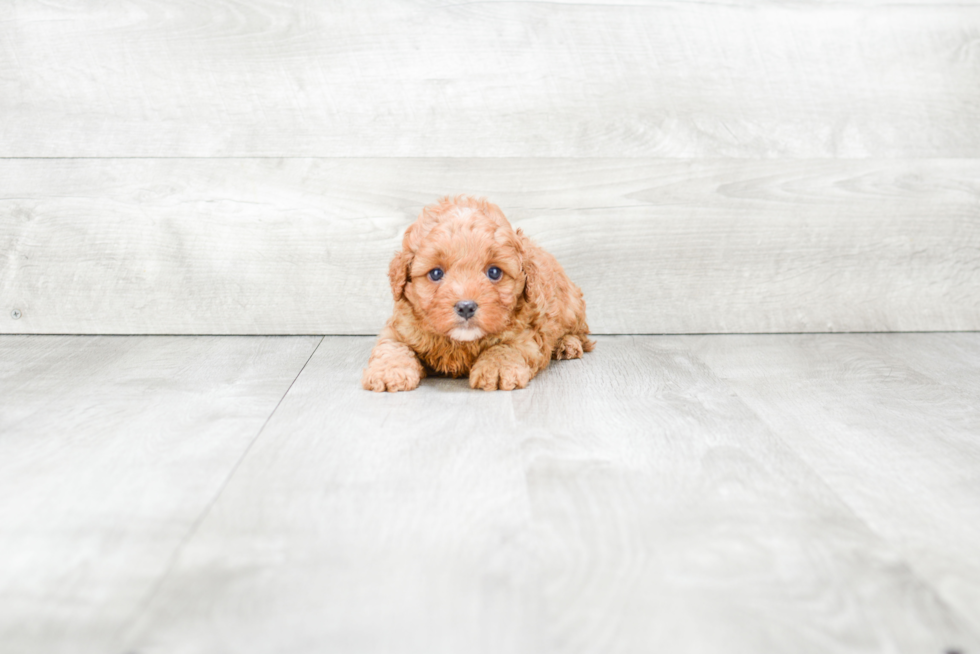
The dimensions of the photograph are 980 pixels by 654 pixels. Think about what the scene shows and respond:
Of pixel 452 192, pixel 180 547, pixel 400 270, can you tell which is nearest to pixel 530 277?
pixel 400 270

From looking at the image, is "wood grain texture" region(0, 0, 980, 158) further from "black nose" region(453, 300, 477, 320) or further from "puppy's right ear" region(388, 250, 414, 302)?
"black nose" region(453, 300, 477, 320)

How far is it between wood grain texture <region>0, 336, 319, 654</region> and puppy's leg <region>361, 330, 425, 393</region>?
0.21m

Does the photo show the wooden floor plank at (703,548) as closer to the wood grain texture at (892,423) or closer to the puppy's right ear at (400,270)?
the wood grain texture at (892,423)

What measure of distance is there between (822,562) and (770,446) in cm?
45

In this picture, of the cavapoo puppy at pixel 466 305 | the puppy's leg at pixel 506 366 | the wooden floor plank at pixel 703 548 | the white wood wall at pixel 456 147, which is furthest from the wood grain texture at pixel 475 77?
the wooden floor plank at pixel 703 548

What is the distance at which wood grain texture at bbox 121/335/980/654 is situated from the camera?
917 mm

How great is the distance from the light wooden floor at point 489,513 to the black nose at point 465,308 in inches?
7.6

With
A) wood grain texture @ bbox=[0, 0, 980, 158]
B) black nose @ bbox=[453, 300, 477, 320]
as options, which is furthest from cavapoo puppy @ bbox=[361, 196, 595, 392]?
wood grain texture @ bbox=[0, 0, 980, 158]

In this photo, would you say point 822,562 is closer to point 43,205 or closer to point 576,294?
point 576,294

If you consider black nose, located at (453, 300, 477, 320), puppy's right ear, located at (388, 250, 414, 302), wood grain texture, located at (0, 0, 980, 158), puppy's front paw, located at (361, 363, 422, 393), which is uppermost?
wood grain texture, located at (0, 0, 980, 158)

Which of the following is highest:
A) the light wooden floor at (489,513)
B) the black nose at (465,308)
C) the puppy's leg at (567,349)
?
the black nose at (465,308)

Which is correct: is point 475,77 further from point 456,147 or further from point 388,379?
point 388,379

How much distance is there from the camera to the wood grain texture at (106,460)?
98cm

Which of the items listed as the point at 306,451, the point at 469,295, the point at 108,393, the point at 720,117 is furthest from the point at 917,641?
the point at 720,117
